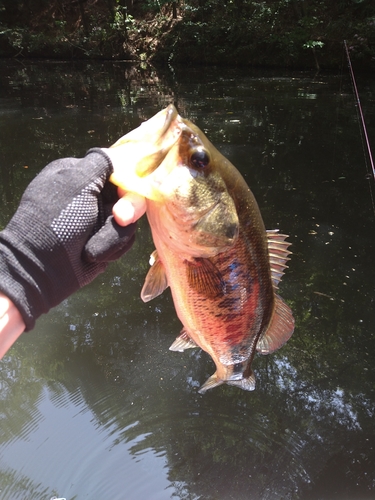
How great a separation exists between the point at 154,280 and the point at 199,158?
23.9 inches

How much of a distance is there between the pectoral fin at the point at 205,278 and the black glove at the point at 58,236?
0.32 metres

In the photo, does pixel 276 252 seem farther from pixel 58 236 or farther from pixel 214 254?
pixel 58 236

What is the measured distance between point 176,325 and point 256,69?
18.3 m

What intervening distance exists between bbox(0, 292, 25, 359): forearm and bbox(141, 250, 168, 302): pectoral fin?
2.04 feet

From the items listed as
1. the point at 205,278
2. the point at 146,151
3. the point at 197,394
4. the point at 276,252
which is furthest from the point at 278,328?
the point at 197,394

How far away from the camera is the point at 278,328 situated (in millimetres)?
2172

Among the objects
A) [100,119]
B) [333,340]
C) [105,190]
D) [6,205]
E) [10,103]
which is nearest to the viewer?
[105,190]

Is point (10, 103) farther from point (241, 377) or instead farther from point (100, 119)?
point (241, 377)

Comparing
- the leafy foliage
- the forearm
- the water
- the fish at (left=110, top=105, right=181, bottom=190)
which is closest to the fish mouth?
the fish at (left=110, top=105, right=181, bottom=190)

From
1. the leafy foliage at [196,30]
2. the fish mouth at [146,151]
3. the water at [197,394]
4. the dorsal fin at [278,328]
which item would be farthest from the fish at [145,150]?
the leafy foliage at [196,30]

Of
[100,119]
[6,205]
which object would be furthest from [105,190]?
[100,119]

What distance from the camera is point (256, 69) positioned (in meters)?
19.9

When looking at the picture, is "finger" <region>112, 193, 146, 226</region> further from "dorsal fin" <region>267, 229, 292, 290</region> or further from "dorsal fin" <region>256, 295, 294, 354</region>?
"dorsal fin" <region>256, 295, 294, 354</region>

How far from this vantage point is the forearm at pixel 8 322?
1.49 metres
